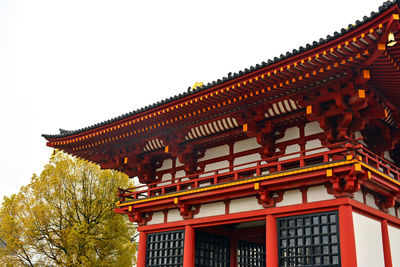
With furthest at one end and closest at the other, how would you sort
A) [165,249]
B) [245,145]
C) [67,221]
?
1. [67,221]
2. [165,249]
3. [245,145]

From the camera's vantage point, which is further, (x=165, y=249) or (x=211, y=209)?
(x=165, y=249)

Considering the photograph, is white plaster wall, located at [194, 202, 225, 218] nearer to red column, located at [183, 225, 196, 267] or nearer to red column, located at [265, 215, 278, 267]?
red column, located at [183, 225, 196, 267]

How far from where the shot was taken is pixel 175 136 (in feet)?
50.2

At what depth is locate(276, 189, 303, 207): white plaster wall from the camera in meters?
11.9

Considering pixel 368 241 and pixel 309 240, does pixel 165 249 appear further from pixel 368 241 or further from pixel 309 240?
pixel 368 241

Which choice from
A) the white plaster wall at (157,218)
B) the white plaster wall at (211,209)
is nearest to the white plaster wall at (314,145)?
the white plaster wall at (211,209)

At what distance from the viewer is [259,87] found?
12.0 m

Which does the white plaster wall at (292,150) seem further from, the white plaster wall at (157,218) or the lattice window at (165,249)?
the white plaster wall at (157,218)

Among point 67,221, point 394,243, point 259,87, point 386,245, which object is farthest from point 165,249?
point 67,221

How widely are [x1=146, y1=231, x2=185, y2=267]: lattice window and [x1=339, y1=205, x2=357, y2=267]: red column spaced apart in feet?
20.7

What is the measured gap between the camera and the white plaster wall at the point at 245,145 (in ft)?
46.4

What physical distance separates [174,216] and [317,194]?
6.08 metres

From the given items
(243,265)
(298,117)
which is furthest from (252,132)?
(243,265)

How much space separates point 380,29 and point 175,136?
854cm
